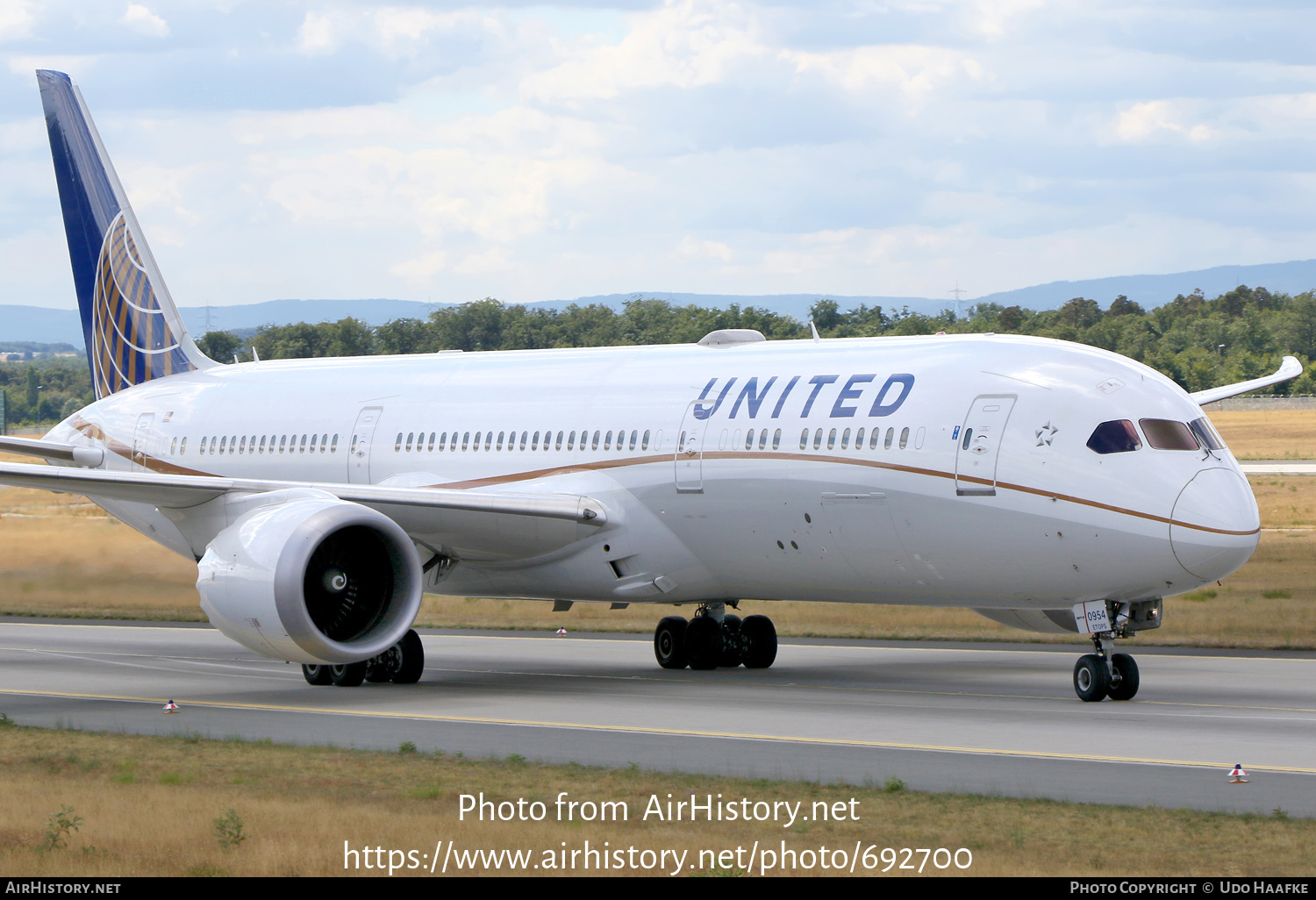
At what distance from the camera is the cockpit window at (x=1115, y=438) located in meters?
18.4

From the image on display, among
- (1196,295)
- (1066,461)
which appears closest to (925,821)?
(1066,461)

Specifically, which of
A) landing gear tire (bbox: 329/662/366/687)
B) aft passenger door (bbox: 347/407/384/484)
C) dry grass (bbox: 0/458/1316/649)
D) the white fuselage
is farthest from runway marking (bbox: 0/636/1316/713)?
aft passenger door (bbox: 347/407/384/484)

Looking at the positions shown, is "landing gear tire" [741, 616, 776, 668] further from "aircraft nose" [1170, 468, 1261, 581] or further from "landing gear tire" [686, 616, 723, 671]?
"aircraft nose" [1170, 468, 1261, 581]

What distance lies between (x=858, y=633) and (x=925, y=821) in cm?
1818

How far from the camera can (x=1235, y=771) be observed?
545 inches

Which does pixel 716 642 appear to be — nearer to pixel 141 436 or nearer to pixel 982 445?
pixel 982 445

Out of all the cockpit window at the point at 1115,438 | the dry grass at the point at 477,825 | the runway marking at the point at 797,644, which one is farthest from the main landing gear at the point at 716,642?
the dry grass at the point at 477,825

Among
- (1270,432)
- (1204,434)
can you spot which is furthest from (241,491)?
(1270,432)

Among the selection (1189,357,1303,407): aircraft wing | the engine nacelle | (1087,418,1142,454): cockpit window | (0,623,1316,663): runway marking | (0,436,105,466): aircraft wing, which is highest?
(1189,357,1303,407): aircraft wing

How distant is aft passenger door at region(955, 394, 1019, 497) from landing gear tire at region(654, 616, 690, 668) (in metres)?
6.92

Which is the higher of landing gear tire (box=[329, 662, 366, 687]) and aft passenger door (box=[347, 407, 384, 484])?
aft passenger door (box=[347, 407, 384, 484])

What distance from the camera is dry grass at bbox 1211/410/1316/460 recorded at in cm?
8562

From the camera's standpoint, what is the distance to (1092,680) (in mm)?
19109

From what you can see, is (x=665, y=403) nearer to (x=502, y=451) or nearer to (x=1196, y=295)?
(x=502, y=451)
